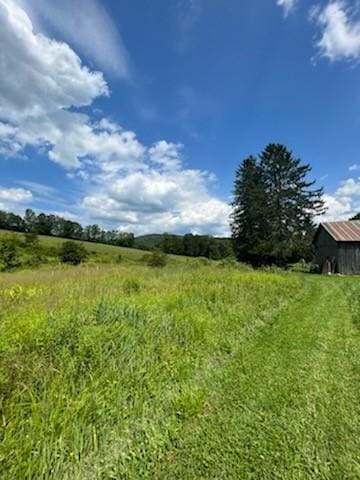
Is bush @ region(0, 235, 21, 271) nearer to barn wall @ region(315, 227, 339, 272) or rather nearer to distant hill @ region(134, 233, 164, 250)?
barn wall @ region(315, 227, 339, 272)

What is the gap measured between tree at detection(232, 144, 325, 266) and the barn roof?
4308mm

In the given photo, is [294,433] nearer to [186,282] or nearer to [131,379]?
[131,379]

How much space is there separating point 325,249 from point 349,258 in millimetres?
3047

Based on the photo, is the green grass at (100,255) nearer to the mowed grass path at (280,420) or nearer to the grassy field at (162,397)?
the grassy field at (162,397)

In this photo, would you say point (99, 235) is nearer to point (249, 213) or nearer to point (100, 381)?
point (249, 213)

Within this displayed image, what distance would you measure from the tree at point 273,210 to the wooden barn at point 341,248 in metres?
4.06

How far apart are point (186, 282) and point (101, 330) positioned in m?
5.56

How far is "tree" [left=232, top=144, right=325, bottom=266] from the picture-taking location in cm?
3241

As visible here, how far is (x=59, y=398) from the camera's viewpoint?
277cm

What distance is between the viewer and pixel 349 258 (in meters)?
26.0

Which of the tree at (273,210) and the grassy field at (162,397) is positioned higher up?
the tree at (273,210)

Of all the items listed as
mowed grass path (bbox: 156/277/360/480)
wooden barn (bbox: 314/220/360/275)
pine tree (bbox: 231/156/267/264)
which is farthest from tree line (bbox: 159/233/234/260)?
mowed grass path (bbox: 156/277/360/480)

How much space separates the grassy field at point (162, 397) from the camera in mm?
2439

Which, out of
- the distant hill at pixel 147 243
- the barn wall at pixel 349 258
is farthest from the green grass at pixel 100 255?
the distant hill at pixel 147 243
